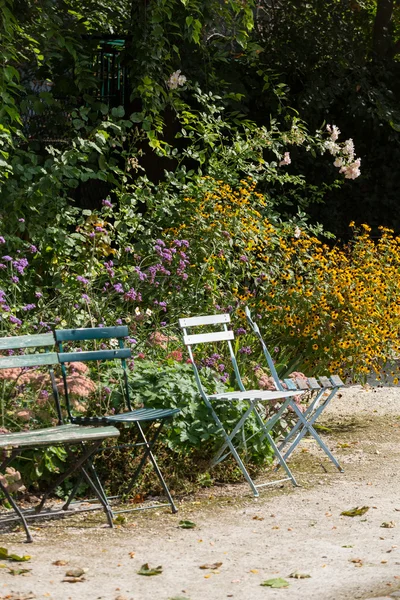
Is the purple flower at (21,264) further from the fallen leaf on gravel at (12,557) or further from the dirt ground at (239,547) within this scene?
the fallen leaf on gravel at (12,557)

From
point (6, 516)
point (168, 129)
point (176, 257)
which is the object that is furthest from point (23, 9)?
point (6, 516)

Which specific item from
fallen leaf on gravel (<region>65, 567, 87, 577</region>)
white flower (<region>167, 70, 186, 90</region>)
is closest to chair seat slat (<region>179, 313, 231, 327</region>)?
fallen leaf on gravel (<region>65, 567, 87, 577</region>)

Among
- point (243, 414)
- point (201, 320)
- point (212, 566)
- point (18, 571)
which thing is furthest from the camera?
point (201, 320)

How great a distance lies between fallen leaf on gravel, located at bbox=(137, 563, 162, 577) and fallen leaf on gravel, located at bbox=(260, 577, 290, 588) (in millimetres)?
474

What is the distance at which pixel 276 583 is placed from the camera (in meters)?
4.55

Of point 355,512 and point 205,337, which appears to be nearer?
point 355,512

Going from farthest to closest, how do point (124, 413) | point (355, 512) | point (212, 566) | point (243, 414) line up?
point (243, 414) → point (124, 413) → point (355, 512) → point (212, 566)

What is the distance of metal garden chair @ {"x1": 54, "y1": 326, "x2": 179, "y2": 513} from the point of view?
581 cm

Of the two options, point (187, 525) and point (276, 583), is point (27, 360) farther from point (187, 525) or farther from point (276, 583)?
point (276, 583)

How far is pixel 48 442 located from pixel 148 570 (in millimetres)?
906

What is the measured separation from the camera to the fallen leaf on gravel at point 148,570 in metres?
4.71

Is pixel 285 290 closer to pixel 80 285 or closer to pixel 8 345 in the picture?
pixel 80 285

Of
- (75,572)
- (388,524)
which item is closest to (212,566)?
(75,572)

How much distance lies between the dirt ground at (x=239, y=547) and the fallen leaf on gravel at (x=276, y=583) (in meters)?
0.03
